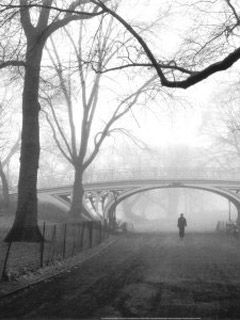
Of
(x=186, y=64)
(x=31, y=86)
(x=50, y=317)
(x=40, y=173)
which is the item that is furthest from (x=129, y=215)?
(x=50, y=317)

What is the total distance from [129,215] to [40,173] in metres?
15.5

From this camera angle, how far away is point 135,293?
9.91 metres

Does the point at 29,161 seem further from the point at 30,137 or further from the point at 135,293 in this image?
the point at 135,293

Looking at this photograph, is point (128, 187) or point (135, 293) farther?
point (128, 187)

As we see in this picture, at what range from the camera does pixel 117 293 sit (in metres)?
9.91

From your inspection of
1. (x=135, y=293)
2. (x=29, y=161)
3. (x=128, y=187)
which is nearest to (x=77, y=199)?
(x=29, y=161)

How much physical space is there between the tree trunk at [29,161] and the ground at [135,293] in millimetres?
3331

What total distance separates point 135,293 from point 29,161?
9.69 metres

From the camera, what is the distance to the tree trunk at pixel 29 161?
17.8m

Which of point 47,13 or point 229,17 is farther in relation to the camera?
point 47,13

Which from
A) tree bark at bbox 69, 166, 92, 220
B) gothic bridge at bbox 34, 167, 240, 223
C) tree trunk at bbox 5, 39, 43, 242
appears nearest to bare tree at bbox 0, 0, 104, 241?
tree trunk at bbox 5, 39, 43, 242

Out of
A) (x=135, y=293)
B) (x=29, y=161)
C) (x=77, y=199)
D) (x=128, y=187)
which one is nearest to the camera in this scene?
(x=135, y=293)

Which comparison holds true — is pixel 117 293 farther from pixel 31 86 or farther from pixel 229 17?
pixel 31 86

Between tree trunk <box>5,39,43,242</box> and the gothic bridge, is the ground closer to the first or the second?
tree trunk <box>5,39,43,242</box>
